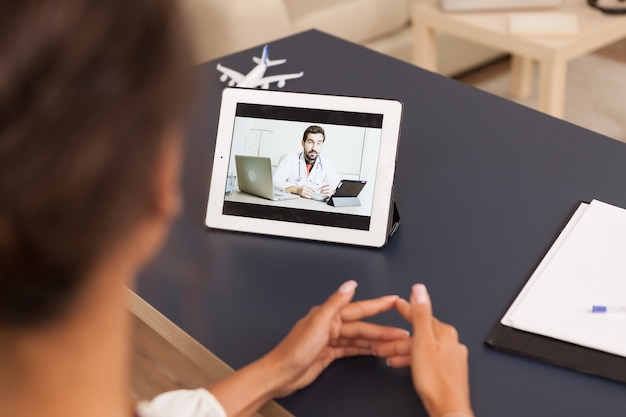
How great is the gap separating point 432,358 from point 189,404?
279 millimetres

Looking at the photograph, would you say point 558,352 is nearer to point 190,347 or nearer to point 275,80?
point 190,347

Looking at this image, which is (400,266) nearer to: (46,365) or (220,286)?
(220,286)

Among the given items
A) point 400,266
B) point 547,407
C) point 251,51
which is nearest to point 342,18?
point 251,51

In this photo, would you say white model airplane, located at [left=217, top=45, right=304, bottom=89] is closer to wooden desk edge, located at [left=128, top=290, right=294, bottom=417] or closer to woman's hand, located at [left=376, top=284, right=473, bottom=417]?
wooden desk edge, located at [left=128, top=290, right=294, bottom=417]

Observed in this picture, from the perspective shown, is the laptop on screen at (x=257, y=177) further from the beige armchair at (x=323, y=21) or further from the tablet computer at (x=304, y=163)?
the beige armchair at (x=323, y=21)

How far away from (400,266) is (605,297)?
26cm

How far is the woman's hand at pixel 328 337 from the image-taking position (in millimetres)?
953

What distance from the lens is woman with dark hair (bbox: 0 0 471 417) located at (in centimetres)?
40

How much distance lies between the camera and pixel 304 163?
1.21 m

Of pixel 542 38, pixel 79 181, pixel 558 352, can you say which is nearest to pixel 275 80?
pixel 558 352

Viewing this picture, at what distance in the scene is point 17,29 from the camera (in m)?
0.39

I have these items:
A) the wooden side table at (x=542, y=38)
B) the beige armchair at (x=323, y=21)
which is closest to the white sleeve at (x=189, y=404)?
the beige armchair at (x=323, y=21)

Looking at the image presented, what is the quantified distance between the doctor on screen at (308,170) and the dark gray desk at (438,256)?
8 centimetres

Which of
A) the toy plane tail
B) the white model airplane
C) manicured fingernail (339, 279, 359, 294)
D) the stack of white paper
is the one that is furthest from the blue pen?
the toy plane tail
